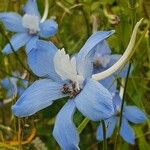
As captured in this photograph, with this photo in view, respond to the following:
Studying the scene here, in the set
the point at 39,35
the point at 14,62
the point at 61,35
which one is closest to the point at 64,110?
the point at 39,35

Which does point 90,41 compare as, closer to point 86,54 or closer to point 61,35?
point 86,54

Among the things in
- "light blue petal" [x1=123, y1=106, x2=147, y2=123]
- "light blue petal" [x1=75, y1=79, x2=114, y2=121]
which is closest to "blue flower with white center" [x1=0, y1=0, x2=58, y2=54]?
"light blue petal" [x1=123, y1=106, x2=147, y2=123]

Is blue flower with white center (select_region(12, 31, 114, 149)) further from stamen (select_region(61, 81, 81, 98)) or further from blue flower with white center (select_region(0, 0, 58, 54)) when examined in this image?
blue flower with white center (select_region(0, 0, 58, 54))

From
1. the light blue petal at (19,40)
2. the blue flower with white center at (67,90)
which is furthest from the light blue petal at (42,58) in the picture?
the light blue petal at (19,40)

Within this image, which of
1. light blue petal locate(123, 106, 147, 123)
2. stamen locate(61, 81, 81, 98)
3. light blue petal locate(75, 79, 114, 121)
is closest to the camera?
light blue petal locate(75, 79, 114, 121)

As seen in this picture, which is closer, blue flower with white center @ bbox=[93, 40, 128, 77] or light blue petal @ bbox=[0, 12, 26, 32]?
blue flower with white center @ bbox=[93, 40, 128, 77]

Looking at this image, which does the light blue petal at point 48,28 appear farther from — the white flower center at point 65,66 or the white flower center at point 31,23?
the white flower center at point 65,66
